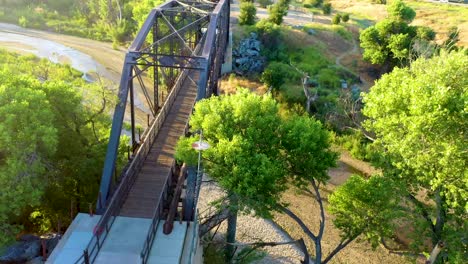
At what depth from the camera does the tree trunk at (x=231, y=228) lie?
1577 cm

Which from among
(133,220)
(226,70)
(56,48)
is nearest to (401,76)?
(133,220)

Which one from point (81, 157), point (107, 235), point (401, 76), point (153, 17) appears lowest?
point (107, 235)

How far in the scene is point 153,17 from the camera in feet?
72.2

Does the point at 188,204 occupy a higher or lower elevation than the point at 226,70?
lower

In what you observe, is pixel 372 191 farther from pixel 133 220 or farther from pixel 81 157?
pixel 81 157

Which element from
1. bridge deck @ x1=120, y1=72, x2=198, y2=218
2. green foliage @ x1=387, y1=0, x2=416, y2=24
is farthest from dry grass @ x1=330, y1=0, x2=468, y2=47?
bridge deck @ x1=120, y1=72, x2=198, y2=218

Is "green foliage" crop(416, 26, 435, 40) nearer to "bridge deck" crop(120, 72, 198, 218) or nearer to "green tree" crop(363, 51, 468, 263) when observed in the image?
"bridge deck" crop(120, 72, 198, 218)

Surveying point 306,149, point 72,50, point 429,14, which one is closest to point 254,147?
point 306,149

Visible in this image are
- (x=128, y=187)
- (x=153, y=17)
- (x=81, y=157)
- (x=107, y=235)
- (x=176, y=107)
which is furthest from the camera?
(x=176, y=107)

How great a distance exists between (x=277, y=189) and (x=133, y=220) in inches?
244

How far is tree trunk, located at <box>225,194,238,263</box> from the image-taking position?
1577cm

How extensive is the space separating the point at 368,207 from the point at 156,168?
1023 centimetres

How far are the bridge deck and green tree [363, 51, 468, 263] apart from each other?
10.2 metres

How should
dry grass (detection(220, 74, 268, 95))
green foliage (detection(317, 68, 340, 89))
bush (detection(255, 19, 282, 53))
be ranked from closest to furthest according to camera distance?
1. dry grass (detection(220, 74, 268, 95))
2. green foliage (detection(317, 68, 340, 89))
3. bush (detection(255, 19, 282, 53))
